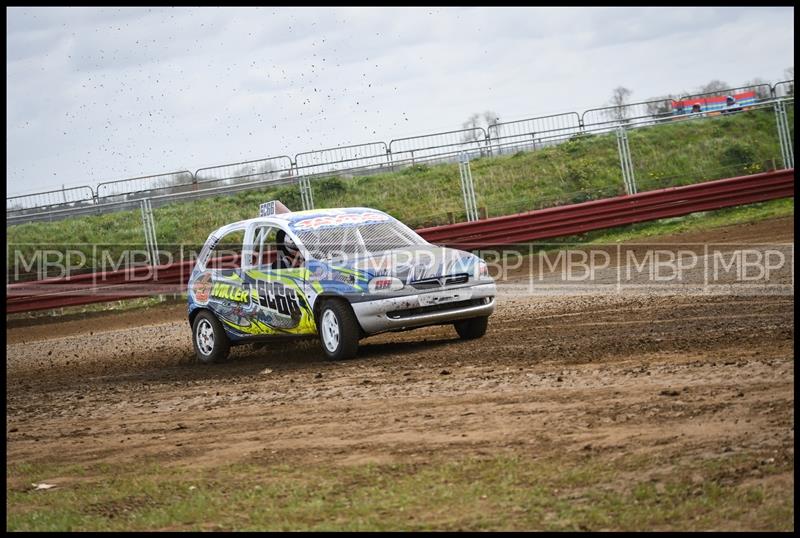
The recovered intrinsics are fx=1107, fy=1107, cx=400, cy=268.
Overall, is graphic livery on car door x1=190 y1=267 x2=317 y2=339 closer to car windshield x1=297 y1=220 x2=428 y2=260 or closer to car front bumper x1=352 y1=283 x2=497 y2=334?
car windshield x1=297 y1=220 x2=428 y2=260

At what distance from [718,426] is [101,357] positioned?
1109 cm

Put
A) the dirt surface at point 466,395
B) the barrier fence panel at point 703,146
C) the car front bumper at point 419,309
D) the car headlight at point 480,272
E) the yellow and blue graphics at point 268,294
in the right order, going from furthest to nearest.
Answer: the barrier fence panel at point 703,146, the car headlight at point 480,272, the yellow and blue graphics at point 268,294, the car front bumper at point 419,309, the dirt surface at point 466,395

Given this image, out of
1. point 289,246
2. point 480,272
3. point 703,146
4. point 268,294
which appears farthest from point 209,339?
point 703,146

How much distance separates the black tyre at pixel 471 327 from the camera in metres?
12.4

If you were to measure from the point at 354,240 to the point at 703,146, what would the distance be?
23844mm

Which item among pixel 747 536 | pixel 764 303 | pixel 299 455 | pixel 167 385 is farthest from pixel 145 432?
pixel 764 303

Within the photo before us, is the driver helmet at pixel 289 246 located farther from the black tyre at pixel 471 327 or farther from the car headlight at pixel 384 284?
the black tyre at pixel 471 327

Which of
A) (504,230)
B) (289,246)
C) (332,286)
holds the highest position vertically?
(289,246)

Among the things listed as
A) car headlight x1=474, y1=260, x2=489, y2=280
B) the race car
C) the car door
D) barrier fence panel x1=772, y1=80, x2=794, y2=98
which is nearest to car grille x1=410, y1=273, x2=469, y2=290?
the race car

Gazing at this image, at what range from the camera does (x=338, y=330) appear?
11.7 meters

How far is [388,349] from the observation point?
12562 millimetres

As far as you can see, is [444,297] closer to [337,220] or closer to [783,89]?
[337,220]

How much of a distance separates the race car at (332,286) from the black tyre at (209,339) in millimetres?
12

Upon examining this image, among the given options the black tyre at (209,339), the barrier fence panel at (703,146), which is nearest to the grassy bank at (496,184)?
the barrier fence panel at (703,146)
